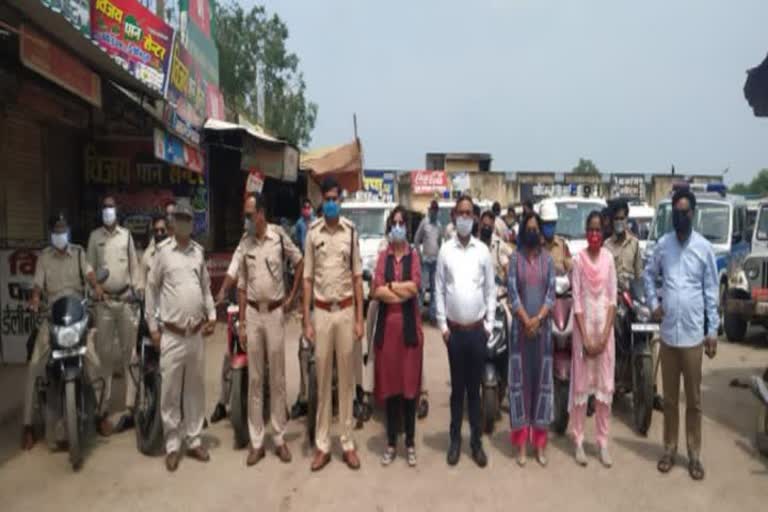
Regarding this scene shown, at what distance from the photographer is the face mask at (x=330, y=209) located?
543 cm

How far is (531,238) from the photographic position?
5.52 m

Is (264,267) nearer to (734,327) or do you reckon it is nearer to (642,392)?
(642,392)

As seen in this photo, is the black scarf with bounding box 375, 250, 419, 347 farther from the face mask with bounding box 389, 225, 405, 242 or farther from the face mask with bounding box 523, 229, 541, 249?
the face mask with bounding box 523, 229, 541, 249

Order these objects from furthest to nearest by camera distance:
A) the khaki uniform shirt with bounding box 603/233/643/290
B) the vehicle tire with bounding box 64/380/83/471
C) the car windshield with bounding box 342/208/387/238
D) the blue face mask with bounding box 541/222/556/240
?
the car windshield with bounding box 342/208/387/238 → the khaki uniform shirt with bounding box 603/233/643/290 → the blue face mask with bounding box 541/222/556/240 → the vehicle tire with bounding box 64/380/83/471

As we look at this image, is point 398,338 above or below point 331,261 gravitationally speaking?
below

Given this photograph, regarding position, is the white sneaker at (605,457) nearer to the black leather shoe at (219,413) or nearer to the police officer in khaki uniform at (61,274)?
the black leather shoe at (219,413)

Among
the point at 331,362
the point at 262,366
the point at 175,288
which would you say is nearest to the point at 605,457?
the point at 331,362

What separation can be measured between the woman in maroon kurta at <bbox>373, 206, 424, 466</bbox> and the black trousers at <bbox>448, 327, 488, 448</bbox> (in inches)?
12.0

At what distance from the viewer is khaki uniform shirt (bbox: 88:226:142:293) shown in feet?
22.5

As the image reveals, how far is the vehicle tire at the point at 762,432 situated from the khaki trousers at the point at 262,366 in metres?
3.73

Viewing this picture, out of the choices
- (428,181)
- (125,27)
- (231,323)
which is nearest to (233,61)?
(428,181)

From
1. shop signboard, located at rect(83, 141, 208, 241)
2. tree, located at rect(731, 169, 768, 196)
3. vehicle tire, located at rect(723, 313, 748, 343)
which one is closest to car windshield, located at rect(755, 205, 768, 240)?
vehicle tire, located at rect(723, 313, 748, 343)

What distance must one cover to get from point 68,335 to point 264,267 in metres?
1.58

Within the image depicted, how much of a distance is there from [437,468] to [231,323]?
83.9 inches
